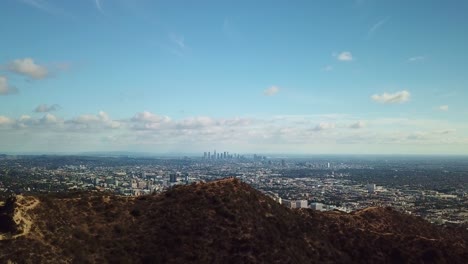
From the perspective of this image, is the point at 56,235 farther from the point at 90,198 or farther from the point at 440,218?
the point at 440,218

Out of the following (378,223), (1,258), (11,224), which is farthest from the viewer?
(378,223)

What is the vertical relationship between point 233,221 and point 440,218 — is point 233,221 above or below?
above

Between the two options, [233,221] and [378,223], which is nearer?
[233,221]

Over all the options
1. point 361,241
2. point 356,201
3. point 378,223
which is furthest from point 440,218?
point 361,241

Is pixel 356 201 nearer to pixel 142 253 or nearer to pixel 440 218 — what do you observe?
pixel 440 218

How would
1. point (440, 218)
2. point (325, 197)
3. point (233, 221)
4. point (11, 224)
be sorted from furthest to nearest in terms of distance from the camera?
point (325, 197) → point (440, 218) → point (233, 221) → point (11, 224)

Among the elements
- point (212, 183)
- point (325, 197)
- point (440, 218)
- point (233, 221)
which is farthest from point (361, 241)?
point (325, 197)

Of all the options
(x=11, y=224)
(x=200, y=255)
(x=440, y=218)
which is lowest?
(x=440, y=218)
